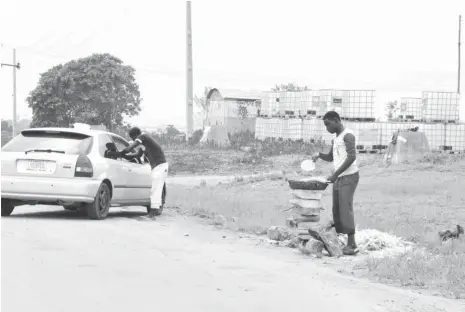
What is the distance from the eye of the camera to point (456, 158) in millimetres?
28484

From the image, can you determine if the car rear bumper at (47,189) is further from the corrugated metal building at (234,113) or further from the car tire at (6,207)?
the corrugated metal building at (234,113)

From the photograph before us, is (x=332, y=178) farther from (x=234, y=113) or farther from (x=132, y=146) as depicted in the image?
(x=234, y=113)

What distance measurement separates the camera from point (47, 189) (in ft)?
40.3

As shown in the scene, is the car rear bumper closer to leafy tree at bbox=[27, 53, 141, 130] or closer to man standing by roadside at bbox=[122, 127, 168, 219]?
man standing by roadside at bbox=[122, 127, 168, 219]

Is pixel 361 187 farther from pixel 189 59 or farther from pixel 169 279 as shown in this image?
pixel 189 59

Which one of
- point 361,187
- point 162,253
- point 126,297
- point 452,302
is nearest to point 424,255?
point 452,302

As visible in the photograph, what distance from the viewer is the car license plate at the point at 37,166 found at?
488 inches

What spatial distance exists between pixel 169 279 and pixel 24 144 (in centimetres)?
603

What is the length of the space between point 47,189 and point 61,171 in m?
0.35

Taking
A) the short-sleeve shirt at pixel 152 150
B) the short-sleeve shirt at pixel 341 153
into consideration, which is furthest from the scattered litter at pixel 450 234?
the short-sleeve shirt at pixel 152 150

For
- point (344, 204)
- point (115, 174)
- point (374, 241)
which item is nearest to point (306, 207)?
point (344, 204)

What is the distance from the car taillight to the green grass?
2.34 meters

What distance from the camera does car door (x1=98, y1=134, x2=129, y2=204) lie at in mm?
13094

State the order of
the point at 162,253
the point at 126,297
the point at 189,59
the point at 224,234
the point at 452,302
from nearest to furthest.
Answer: the point at 126,297 → the point at 452,302 → the point at 162,253 → the point at 224,234 → the point at 189,59
